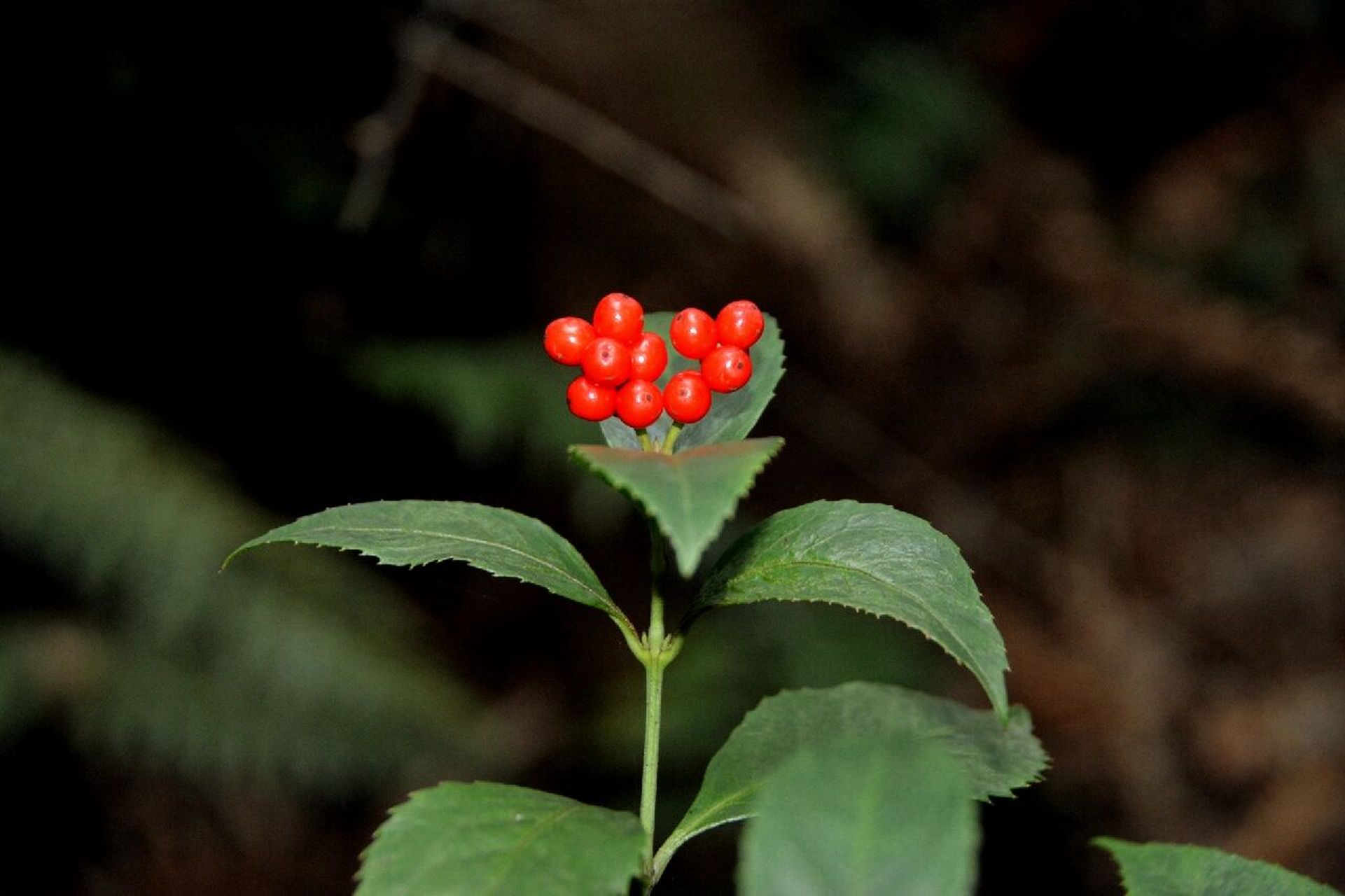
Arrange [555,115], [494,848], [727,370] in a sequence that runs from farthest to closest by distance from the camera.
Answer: [555,115] < [727,370] < [494,848]

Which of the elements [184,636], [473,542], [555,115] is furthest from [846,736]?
[555,115]

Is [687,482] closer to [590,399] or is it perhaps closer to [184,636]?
[590,399]

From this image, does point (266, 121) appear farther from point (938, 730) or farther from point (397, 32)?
point (938, 730)

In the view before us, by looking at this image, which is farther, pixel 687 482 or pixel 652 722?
pixel 652 722

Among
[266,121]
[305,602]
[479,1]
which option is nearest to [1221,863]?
[305,602]

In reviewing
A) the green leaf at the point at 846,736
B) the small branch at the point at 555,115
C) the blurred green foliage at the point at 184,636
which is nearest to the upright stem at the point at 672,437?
the green leaf at the point at 846,736

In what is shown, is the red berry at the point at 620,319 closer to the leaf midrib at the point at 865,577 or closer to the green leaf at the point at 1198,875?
the leaf midrib at the point at 865,577

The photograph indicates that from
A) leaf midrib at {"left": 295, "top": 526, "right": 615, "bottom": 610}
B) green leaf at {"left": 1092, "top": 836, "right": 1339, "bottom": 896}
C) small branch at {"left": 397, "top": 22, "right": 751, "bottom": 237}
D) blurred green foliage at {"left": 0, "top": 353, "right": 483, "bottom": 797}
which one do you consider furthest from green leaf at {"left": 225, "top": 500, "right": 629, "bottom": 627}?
small branch at {"left": 397, "top": 22, "right": 751, "bottom": 237}
